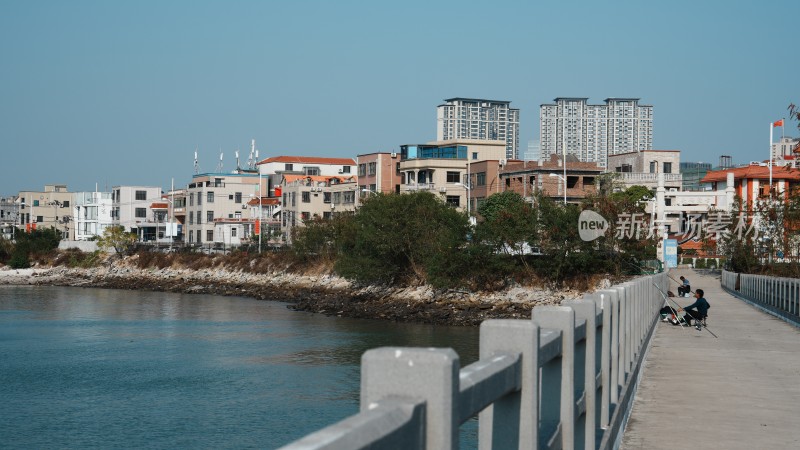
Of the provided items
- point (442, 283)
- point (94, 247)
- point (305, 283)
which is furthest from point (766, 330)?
point (94, 247)

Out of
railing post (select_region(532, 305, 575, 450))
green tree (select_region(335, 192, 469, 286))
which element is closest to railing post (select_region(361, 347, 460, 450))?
railing post (select_region(532, 305, 575, 450))

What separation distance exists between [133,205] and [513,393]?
11895 centimetres

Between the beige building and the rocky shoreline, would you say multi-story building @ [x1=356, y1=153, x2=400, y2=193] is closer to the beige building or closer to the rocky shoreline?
the beige building

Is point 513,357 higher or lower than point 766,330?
higher

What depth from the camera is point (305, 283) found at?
69.0 m

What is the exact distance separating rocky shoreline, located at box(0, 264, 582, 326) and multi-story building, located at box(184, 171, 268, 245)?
1299 centimetres

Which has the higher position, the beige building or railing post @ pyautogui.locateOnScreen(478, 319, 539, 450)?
the beige building

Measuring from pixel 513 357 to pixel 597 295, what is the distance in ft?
15.4

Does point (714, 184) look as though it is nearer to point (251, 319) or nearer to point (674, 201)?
point (674, 201)

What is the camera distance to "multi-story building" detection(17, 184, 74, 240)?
130500mm

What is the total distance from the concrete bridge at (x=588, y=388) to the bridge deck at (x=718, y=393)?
0.02 m

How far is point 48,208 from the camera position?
13375 cm

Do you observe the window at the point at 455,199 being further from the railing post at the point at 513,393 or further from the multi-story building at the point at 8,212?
the multi-story building at the point at 8,212

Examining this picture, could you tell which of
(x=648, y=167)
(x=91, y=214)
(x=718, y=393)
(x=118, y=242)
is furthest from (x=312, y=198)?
(x=718, y=393)
